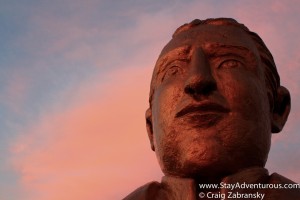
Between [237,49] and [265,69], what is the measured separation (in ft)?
1.52

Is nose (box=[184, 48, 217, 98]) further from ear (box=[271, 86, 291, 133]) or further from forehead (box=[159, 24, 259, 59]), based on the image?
ear (box=[271, 86, 291, 133])

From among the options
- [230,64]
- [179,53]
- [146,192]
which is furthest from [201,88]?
[146,192]

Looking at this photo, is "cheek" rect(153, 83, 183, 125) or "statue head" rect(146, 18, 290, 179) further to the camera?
"cheek" rect(153, 83, 183, 125)

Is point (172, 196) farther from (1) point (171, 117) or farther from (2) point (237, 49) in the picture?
(2) point (237, 49)

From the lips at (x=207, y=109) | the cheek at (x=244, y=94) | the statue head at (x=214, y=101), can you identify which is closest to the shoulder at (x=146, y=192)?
the statue head at (x=214, y=101)

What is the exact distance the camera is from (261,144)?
4012 millimetres

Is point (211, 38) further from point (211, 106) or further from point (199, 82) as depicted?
point (211, 106)

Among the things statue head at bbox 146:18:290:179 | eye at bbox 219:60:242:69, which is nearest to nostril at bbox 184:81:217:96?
statue head at bbox 146:18:290:179

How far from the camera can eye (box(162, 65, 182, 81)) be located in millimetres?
4422

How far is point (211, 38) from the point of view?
14.7 ft

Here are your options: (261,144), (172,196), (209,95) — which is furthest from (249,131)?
(172,196)

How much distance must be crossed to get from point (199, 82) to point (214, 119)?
340mm

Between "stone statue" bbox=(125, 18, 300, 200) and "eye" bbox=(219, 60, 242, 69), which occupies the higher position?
"eye" bbox=(219, 60, 242, 69)

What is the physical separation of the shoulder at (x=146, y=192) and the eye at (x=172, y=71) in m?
1.01
